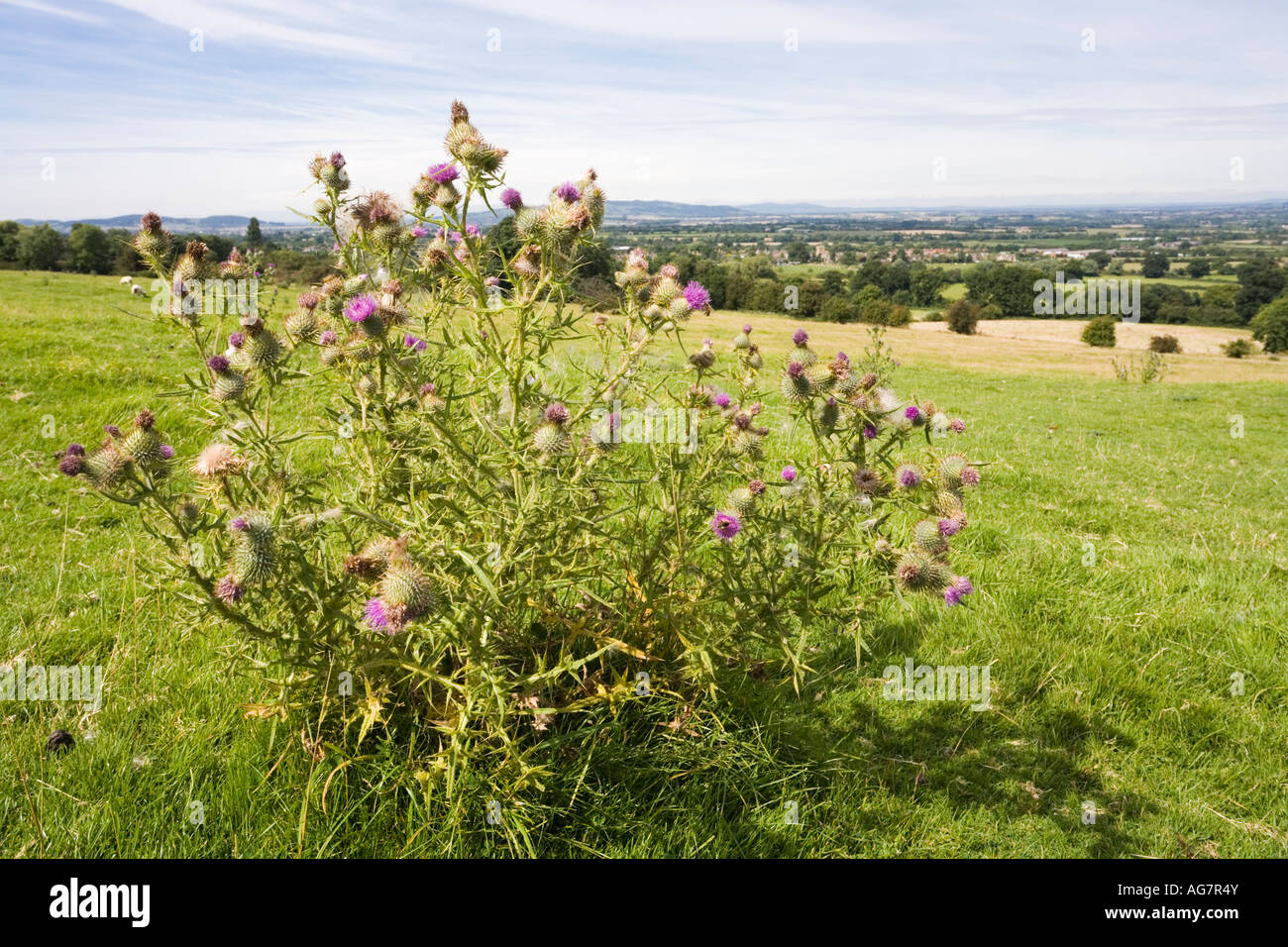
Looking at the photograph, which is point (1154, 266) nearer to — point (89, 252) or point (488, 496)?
point (89, 252)

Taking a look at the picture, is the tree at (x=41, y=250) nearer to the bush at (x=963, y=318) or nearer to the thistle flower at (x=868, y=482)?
the thistle flower at (x=868, y=482)

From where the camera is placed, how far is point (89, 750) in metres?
2.42

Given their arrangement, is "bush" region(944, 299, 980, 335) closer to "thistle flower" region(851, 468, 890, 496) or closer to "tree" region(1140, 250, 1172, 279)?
"tree" region(1140, 250, 1172, 279)

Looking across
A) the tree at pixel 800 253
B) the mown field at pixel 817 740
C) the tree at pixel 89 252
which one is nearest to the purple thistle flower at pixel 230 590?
the mown field at pixel 817 740

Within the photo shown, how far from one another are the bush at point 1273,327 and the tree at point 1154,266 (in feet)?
112

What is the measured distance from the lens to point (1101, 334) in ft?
197

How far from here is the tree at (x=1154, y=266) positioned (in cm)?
9631

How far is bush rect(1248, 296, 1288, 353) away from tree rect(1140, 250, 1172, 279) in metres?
34.0

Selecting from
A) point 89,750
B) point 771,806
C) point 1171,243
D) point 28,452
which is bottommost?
point 771,806

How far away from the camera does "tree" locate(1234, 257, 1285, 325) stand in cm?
7506

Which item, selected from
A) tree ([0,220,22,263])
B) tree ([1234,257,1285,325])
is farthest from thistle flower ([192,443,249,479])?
tree ([1234,257,1285,325])

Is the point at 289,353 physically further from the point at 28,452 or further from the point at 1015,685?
the point at 28,452

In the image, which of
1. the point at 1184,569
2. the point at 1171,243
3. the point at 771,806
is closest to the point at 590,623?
the point at 771,806
